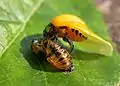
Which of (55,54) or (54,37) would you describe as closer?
(55,54)

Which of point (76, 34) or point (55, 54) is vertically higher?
point (76, 34)

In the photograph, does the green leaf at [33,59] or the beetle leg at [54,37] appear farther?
the beetle leg at [54,37]

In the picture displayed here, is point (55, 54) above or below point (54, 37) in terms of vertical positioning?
below

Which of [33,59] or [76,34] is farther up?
[76,34]

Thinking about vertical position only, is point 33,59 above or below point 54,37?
below
